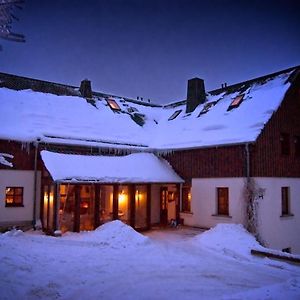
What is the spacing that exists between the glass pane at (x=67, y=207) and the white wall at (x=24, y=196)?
129cm

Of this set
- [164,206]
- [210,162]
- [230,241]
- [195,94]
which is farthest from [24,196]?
[195,94]

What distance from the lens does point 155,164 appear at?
19.3 m

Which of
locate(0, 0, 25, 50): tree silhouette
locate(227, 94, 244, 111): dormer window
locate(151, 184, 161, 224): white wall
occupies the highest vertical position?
locate(227, 94, 244, 111): dormer window

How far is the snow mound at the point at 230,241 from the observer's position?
1225 cm

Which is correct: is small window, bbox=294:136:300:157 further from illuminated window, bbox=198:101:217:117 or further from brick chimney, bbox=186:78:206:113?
brick chimney, bbox=186:78:206:113

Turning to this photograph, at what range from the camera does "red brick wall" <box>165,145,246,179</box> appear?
1642cm

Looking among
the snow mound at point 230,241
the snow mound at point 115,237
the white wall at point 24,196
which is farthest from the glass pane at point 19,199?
the snow mound at point 230,241

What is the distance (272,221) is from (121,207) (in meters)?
7.45

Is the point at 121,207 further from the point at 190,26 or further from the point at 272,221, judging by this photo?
the point at 190,26

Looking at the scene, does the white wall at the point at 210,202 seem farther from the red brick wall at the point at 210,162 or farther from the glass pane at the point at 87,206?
the glass pane at the point at 87,206

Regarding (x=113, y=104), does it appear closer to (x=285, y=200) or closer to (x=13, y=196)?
(x=13, y=196)

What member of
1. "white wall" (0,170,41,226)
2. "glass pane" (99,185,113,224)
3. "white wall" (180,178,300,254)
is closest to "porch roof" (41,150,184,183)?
"glass pane" (99,185,113,224)

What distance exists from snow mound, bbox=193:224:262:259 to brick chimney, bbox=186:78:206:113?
1025 cm

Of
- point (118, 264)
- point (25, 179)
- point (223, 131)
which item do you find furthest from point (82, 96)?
point (118, 264)
